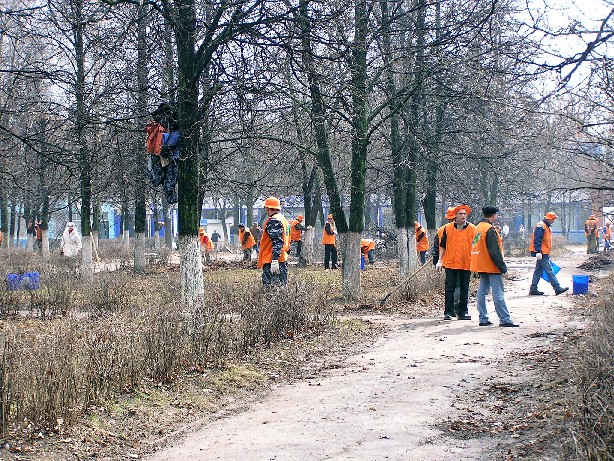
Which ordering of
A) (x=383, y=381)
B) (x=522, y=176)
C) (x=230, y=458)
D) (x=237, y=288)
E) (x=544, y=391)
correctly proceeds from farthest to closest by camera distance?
(x=522, y=176) < (x=237, y=288) < (x=383, y=381) < (x=544, y=391) < (x=230, y=458)

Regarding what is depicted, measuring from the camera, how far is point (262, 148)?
45.0ft

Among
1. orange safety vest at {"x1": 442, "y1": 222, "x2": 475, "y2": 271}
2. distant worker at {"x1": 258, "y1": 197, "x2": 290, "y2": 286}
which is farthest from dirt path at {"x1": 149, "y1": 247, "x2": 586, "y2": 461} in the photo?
distant worker at {"x1": 258, "y1": 197, "x2": 290, "y2": 286}

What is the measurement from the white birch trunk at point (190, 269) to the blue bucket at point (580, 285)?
9.12 m

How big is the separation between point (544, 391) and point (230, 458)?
323 cm

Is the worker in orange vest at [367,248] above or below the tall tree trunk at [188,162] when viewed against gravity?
below

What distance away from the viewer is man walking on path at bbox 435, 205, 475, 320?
13.2 metres

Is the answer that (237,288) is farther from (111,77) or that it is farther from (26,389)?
(26,389)

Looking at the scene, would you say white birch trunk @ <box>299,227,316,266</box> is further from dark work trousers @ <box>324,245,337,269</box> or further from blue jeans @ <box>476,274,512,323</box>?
blue jeans @ <box>476,274,512,323</box>

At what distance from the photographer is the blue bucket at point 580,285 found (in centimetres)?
1686

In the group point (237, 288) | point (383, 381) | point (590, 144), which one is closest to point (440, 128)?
point (590, 144)

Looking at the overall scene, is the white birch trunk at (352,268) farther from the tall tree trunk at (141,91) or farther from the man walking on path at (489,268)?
the tall tree trunk at (141,91)

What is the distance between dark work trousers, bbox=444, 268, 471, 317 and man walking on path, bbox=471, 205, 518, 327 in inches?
14.8

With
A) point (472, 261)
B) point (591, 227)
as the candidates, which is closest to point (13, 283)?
point (472, 261)

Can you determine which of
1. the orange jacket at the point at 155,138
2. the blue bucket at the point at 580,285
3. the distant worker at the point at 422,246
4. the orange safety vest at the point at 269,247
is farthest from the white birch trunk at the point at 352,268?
the distant worker at the point at 422,246
